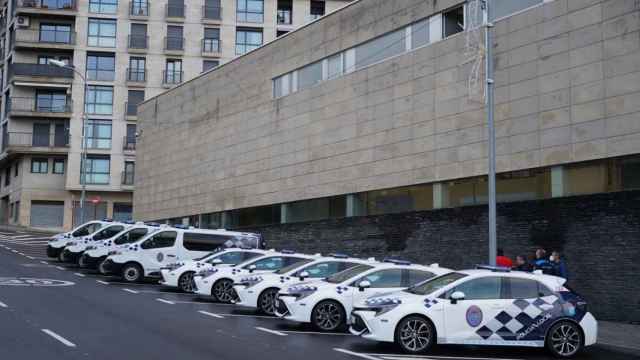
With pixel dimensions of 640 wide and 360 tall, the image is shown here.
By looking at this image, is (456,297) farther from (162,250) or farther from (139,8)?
(139,8)

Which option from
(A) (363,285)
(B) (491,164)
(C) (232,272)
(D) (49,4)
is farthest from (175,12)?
(A) (363,285)

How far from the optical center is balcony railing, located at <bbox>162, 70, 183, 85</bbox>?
64.4 metres

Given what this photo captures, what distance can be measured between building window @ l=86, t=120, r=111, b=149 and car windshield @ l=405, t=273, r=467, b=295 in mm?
52655

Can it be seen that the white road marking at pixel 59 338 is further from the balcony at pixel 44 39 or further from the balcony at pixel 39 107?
the balcony at pixel 44 39

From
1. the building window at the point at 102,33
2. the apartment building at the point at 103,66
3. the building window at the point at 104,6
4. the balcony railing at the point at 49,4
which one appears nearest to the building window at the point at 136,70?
the apartment building at the point at 103,66

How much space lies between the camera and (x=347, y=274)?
59.1 feet

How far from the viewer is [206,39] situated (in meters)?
64.7

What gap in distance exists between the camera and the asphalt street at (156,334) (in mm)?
12891

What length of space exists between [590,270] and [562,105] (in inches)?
165

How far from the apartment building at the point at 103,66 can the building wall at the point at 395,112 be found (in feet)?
69.9

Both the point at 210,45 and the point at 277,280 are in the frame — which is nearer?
the point at 277,280

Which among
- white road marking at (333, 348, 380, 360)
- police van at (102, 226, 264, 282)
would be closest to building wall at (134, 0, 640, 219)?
police van at (102, 226, 264, 282)

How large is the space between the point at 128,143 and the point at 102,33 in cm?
869

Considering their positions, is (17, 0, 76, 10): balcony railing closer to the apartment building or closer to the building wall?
the apartment building
